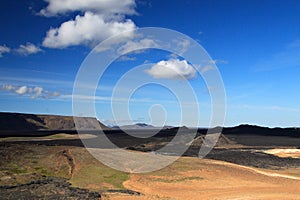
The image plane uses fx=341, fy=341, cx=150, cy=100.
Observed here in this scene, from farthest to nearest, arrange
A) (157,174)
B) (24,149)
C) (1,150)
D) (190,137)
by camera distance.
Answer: (190,137)
(24,149)
(1,150)
(157,174)

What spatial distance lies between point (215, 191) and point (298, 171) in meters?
18.2

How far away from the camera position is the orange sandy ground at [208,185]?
24781 mm

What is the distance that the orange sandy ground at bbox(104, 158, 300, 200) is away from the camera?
24.8 meters

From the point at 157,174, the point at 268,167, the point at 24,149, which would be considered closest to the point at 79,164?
the point at 157,174

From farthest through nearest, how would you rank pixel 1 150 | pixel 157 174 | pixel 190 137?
1. pixel 190 137
2. pixel 1 150
3. pixel 157 174

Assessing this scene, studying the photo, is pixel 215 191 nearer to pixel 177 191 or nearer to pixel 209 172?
pixel 177 191

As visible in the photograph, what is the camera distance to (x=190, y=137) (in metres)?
80.4

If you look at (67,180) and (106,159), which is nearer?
(67,180)

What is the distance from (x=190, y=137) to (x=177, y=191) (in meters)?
54.6

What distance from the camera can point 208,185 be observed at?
28.6 meters

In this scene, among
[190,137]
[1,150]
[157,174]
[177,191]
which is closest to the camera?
[177,191]

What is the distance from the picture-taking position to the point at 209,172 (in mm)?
33438

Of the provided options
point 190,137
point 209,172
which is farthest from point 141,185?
point 190,137

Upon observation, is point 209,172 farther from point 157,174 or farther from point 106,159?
point 106,159
